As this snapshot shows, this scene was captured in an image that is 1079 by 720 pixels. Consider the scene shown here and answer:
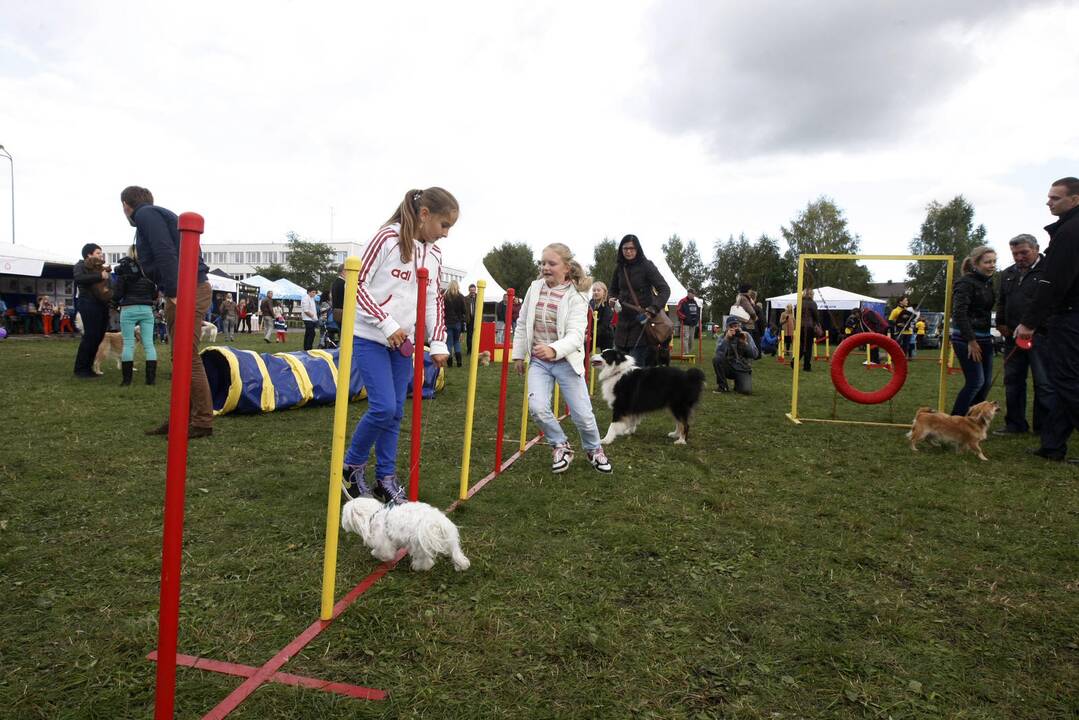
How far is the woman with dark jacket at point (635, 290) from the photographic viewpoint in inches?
265

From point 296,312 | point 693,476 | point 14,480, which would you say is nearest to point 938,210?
point 296,312

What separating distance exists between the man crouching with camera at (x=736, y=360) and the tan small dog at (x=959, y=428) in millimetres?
3863

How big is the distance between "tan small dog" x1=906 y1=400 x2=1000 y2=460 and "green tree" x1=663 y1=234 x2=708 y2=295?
56585 millimetres

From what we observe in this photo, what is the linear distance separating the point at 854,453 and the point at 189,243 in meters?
5.42

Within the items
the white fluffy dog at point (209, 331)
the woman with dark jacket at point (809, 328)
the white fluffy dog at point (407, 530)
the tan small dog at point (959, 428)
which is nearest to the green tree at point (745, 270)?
the woman with dark jacket at point (809, 328)

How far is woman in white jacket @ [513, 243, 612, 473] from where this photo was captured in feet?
14.1

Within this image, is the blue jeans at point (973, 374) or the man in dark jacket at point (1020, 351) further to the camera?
the blue jeans at point (973, 374)

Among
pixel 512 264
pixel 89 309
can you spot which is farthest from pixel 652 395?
pixel 512 264

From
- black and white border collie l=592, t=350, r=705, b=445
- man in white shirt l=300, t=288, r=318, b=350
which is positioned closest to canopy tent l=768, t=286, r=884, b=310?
man in white shirt l=300, t=288, r=318, b=350

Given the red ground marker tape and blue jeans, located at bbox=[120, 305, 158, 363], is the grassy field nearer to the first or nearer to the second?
the red ground marker tape

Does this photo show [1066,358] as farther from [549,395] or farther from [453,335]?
[453,335]

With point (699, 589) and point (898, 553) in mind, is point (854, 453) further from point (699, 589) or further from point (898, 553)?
point (699, 589)

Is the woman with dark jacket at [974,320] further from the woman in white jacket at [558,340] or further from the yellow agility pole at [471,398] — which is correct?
the yellow agility pole at [471,398]

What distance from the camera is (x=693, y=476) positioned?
180 inches
